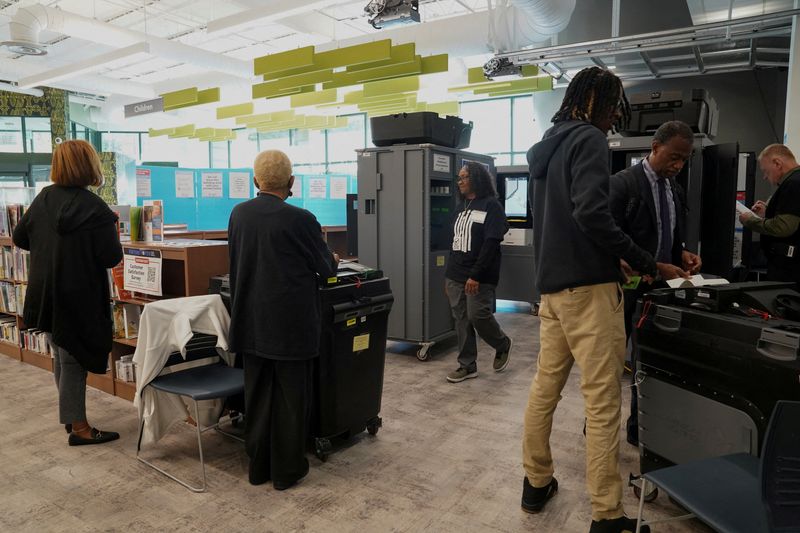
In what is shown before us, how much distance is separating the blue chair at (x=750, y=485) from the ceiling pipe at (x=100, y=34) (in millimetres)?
8214

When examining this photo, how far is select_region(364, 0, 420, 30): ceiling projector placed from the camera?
17.1ft

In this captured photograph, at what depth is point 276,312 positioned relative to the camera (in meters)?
2.36

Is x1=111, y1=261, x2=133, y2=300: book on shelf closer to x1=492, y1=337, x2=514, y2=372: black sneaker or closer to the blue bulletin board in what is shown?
x1=492, y1=337, x2=514, y2=372: black sneaker

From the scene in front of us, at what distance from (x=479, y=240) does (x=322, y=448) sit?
1872mm

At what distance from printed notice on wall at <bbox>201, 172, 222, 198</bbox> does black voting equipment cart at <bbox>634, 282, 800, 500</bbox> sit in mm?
7789

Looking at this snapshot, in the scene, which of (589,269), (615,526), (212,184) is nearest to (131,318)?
(589,269)

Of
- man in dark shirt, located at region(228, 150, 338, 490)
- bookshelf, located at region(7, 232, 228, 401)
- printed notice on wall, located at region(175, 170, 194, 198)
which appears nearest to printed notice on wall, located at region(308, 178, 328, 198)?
printed notice on wall, located at region(175, 170, 194, 198)

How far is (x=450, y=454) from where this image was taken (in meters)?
2.82

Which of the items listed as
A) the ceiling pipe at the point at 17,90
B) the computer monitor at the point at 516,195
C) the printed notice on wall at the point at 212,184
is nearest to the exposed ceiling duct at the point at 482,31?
the computer monitor at the point at 516,195

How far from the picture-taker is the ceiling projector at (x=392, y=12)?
5.20 m

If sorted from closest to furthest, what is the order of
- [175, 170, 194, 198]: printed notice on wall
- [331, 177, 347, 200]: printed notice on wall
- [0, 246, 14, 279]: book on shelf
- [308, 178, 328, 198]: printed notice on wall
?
1. [0, 246, 14, 279]: book on shelf
2. [175, 170, 194, 198]: printed notice on wall
3. [331, 177, 347, 200]: printed notice on wall
4. [308, 178, 328, 198]: printed notice on wall

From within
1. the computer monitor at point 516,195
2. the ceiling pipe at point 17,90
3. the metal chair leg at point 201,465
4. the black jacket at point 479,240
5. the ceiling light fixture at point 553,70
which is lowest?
the metal chair leg at point 201,465

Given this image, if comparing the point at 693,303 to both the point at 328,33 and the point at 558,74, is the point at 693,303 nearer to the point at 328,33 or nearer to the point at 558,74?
the point at 558,74

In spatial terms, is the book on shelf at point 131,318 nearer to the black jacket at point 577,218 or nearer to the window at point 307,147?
the black jacket at point 577,218
